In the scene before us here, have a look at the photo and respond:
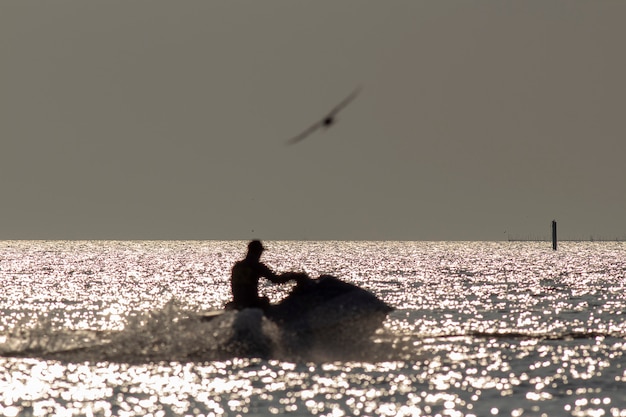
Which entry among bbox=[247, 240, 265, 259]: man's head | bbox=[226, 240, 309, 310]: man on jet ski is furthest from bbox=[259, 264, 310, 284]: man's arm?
bbox=[247, 240, 265, 259]: man's head

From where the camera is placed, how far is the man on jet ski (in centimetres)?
2752

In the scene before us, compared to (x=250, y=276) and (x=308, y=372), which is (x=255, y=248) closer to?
(x=250, y=276)

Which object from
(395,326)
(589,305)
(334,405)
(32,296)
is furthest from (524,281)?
(334,405)

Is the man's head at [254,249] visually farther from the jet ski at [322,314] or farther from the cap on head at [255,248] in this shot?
the jet ski at [322,314]

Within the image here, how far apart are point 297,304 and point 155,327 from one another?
3955 mm

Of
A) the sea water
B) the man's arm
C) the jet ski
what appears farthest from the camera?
the jet ski

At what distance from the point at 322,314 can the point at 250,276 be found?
8.23 ft

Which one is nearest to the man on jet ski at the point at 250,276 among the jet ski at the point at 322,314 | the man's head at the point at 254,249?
the man's head at the point at 254,249

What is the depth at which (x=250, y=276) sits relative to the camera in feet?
90.7

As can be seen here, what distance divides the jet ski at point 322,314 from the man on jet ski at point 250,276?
0.45 meters

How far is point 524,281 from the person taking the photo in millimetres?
84250

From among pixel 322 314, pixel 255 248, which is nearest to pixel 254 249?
pixel 255 248

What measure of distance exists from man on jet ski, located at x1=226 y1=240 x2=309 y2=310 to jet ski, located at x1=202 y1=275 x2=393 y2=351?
1.48ft

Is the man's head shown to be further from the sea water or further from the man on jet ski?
the sea water
